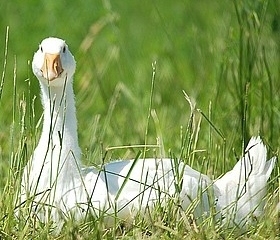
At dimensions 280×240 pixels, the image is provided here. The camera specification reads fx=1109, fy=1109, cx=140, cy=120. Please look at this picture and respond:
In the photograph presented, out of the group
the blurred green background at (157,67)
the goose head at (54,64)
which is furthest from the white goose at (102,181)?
the blurred green background at (157,67)

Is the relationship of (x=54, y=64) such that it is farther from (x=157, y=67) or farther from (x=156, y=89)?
(x=157, y=67)

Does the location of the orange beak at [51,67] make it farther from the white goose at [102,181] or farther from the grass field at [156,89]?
the grass field at [156,89]

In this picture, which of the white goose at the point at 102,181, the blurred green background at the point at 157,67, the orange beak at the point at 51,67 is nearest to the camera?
the white goose at the point at 102,181

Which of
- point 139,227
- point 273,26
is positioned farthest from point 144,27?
point 139,227

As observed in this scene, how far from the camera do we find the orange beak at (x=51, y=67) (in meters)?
5.35

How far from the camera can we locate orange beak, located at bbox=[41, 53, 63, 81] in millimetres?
5348

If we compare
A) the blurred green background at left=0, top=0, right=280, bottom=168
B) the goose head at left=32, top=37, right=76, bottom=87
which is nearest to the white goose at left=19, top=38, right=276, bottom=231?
the goose head at left=32, top=37, right=76, bottom=87

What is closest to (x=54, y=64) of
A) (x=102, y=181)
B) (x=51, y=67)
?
(x=51, y=67)

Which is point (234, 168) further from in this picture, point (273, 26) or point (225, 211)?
point (273, 26)

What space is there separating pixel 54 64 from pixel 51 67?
0.08 ft

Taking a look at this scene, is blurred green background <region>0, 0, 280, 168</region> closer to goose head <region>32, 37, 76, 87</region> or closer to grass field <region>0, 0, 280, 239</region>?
grass field <region>0, 0, 280, 239</region>

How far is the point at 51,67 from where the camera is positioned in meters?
5.35

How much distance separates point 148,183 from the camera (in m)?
5.39

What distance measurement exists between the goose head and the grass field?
9 centimetres
